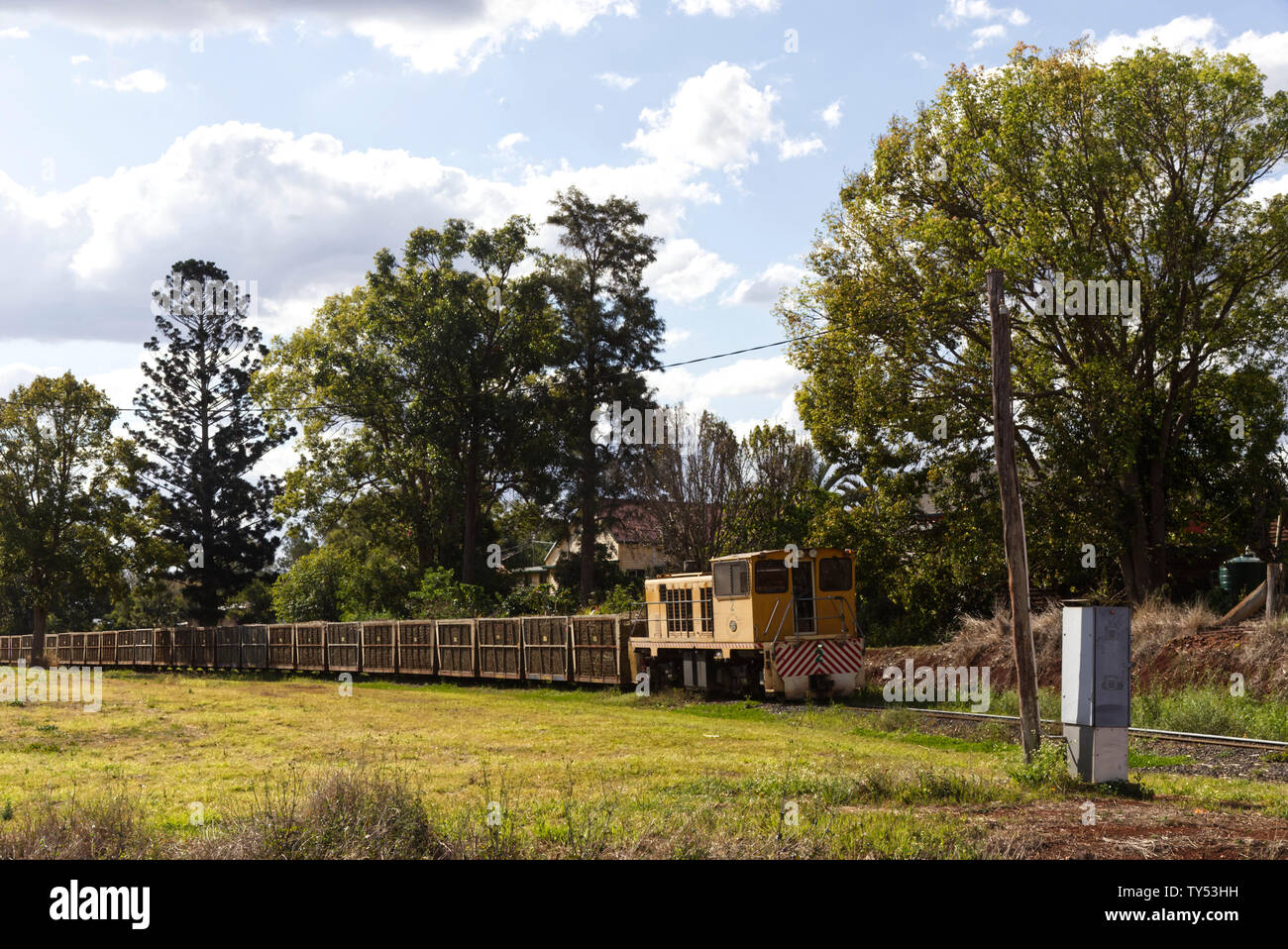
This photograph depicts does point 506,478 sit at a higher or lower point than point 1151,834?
higher

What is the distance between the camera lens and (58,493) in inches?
1677

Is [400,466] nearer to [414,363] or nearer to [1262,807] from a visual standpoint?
[414,363]

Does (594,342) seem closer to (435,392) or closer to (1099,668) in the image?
(435,392)

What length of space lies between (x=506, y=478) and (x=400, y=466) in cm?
563

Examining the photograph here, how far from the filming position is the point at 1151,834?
8.45m

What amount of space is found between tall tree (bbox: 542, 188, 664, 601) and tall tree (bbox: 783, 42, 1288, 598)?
19.5m

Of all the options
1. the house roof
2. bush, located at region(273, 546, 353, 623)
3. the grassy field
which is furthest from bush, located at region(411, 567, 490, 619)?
the grassy field

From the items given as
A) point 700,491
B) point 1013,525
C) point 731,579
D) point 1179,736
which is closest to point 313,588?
point 700,491

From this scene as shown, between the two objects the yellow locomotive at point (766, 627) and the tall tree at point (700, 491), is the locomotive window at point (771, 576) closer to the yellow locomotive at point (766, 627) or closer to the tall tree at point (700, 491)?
the yellow locomotive at point (766, 627)

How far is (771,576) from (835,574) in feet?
6.11

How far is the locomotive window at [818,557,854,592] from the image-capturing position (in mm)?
24766

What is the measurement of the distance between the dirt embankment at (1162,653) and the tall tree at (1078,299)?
3.13 m

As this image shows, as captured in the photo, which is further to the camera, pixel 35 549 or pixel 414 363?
pixel 414 363
